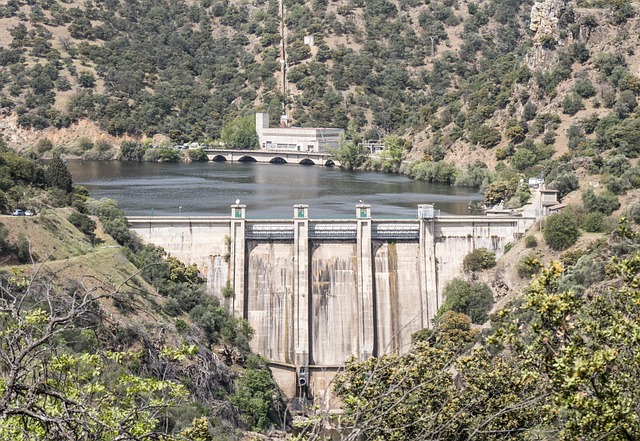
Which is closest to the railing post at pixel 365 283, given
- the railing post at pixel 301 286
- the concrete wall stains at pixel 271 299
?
the railing post at pixel 301 286

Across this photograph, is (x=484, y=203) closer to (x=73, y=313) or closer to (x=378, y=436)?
(x=378, y=436)

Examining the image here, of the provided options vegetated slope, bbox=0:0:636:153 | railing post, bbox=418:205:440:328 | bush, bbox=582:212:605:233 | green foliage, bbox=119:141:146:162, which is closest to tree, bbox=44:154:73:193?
railing post, bbox=418:205:440:328

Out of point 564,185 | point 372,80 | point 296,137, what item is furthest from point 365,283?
point 372,80

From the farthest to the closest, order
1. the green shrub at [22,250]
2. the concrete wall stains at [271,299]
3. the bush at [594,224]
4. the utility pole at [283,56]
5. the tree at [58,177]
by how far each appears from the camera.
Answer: the utility pole at [283,56], the tree at [58,177], the bush at [594,224], the concrete wall stains at [271,299], the green shrub at [22,250]

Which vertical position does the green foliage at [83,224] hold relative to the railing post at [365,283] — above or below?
above

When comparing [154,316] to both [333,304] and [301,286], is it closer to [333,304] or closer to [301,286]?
[301,286]

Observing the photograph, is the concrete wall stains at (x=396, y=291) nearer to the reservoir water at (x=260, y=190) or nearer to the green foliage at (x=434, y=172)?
the reservoir water at (x=260, y=190)

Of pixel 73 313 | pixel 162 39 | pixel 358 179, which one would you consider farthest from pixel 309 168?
pixel 73 313
